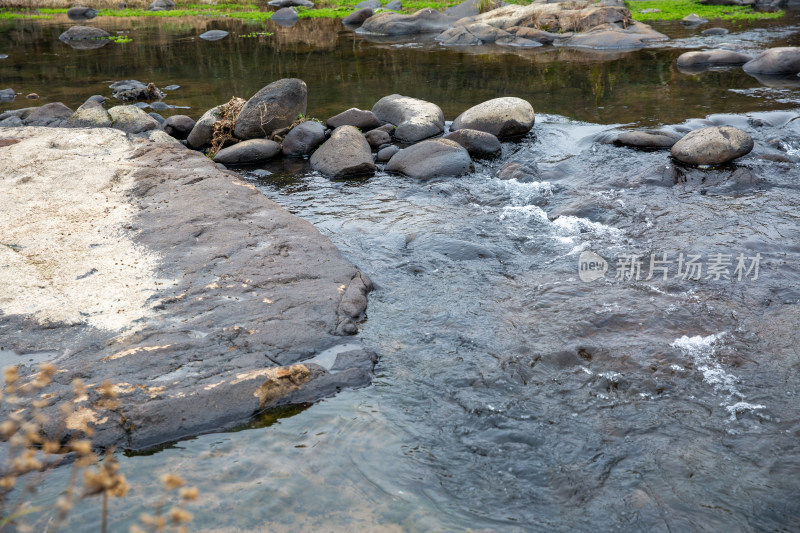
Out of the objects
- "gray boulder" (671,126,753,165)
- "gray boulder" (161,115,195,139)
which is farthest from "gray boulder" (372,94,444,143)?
"gray boulder" (671,126,753,165)

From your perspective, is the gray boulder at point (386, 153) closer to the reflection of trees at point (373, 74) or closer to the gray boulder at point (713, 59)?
the reflection of trees at point (373, 74)

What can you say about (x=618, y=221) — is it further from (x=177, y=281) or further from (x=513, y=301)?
(x=177, y=281)

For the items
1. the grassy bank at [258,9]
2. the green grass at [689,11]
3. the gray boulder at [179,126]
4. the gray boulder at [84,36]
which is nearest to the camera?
the gray boulder at [179,126]

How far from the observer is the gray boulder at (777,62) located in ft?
45.6

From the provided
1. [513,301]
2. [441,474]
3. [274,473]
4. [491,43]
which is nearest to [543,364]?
[513,301]

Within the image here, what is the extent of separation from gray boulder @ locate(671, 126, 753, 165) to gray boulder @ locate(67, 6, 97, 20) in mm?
32970

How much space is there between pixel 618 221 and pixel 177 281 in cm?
477

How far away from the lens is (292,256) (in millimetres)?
5953

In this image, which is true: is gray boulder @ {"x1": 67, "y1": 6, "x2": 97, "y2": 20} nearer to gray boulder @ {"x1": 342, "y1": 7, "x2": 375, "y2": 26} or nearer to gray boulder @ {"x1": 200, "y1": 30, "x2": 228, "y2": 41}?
gray boulder @ {"x1": 200, "y1": 30, "x2": 228, "y2": 41}

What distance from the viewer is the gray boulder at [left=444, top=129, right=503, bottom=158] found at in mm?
9711

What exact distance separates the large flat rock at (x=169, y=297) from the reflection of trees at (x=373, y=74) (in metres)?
6.04

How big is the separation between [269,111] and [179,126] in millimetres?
1893

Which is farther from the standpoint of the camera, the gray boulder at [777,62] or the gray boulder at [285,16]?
the gray boulder at [285,16]

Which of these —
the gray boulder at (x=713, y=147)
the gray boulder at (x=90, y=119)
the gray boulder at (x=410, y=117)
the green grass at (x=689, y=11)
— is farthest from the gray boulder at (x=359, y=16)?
the gray boulder at (x=713, y=147)
